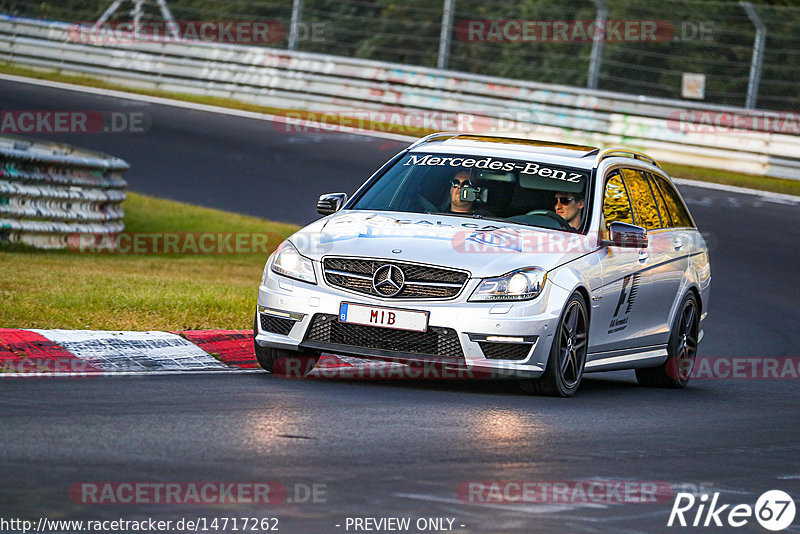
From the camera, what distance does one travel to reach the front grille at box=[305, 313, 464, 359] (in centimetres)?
873

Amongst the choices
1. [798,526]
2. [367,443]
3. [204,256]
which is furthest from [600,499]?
[204,256]

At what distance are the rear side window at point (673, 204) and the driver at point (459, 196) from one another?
209cm

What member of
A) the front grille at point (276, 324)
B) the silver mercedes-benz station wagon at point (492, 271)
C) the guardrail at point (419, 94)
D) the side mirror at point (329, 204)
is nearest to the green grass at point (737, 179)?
the guardrail at point (419, 94)

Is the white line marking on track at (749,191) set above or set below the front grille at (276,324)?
below

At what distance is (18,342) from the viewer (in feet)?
30.1

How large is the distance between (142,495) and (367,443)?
5.40 ft

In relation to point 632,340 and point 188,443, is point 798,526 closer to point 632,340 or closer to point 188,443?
point 188,443

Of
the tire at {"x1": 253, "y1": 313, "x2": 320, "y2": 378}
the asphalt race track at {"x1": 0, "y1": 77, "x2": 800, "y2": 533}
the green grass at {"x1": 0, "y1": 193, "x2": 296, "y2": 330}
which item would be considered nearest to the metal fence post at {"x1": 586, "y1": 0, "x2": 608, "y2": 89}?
the green grass at {"x1": 0, "y1": 193, "x2": 296, "y2": 330}

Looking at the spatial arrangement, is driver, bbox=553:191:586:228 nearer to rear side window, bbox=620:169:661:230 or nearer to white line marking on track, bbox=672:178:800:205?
rear side window, bbox=620:169:661:230

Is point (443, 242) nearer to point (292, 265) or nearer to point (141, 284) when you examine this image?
point (292, 265)

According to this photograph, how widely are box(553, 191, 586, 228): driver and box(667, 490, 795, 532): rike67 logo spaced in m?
3.63

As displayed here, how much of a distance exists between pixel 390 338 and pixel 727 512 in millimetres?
2989

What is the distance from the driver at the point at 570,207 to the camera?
9.98 m

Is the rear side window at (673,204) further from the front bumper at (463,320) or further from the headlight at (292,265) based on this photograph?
the headlight at (292,265)
